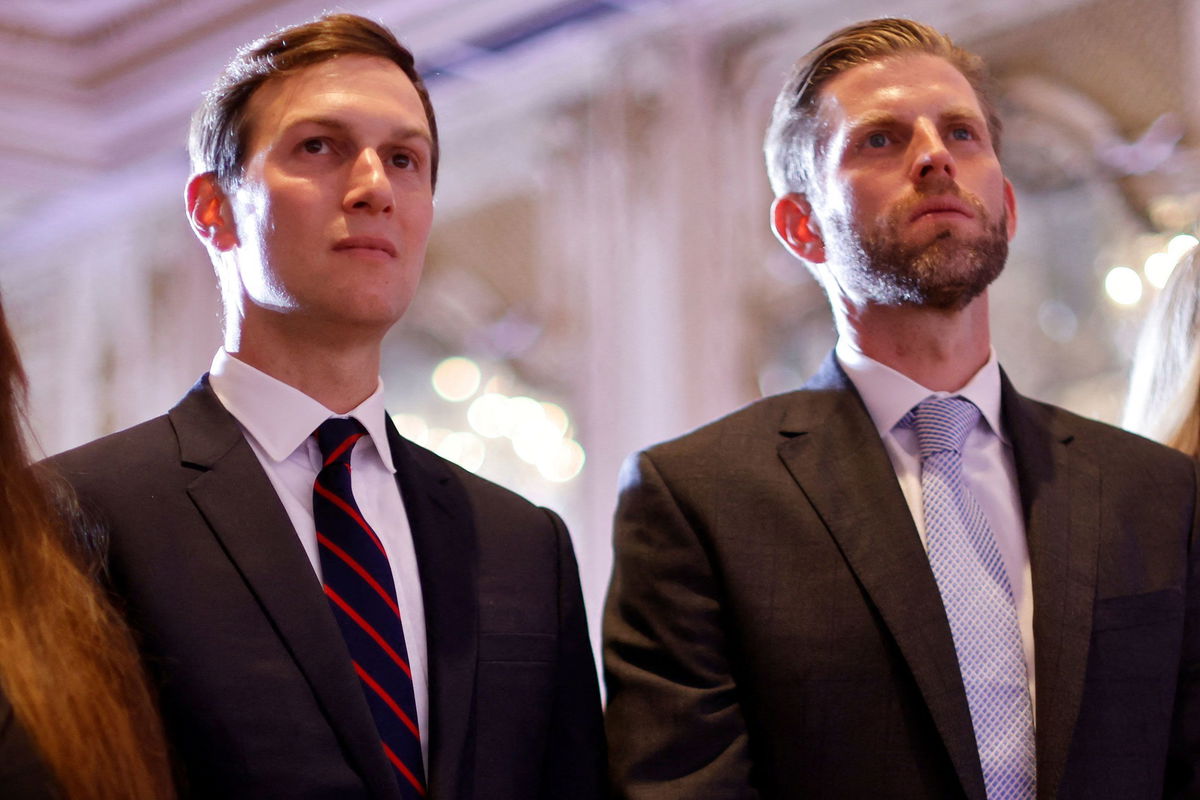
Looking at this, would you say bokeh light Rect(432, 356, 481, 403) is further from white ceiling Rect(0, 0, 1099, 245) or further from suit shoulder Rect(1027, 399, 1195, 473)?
suit shoulder Rect(1027, 399, 1195, 473)

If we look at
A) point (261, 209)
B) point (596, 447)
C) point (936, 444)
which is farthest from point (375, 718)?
point (596, 447)

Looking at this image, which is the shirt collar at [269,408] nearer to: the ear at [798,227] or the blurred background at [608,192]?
the ear at [798,227]

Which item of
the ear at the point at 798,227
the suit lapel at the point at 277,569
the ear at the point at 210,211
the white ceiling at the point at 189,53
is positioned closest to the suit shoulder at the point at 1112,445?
the ear at the point at 798,227

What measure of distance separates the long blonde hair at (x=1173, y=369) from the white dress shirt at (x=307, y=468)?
151 cm

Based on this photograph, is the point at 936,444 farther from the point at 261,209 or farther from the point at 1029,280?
the point at 1029,280

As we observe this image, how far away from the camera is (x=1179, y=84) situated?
4012mm

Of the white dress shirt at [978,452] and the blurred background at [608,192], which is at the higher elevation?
the blurred background at [608,192]

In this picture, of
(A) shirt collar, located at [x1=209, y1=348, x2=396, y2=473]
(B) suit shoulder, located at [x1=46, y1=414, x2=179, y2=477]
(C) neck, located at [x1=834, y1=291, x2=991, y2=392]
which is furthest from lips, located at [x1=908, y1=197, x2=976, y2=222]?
(B) suit shoulder, located at [x1=46, y1=414, x2=179, y2=477]

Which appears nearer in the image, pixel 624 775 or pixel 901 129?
pixel 624 775

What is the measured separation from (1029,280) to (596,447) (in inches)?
74.2

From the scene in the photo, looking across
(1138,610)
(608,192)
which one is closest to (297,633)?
(1138,610)

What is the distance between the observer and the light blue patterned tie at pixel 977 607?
179cm

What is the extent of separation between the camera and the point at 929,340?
2.10m

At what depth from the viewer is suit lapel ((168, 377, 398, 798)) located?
62.6 inches
